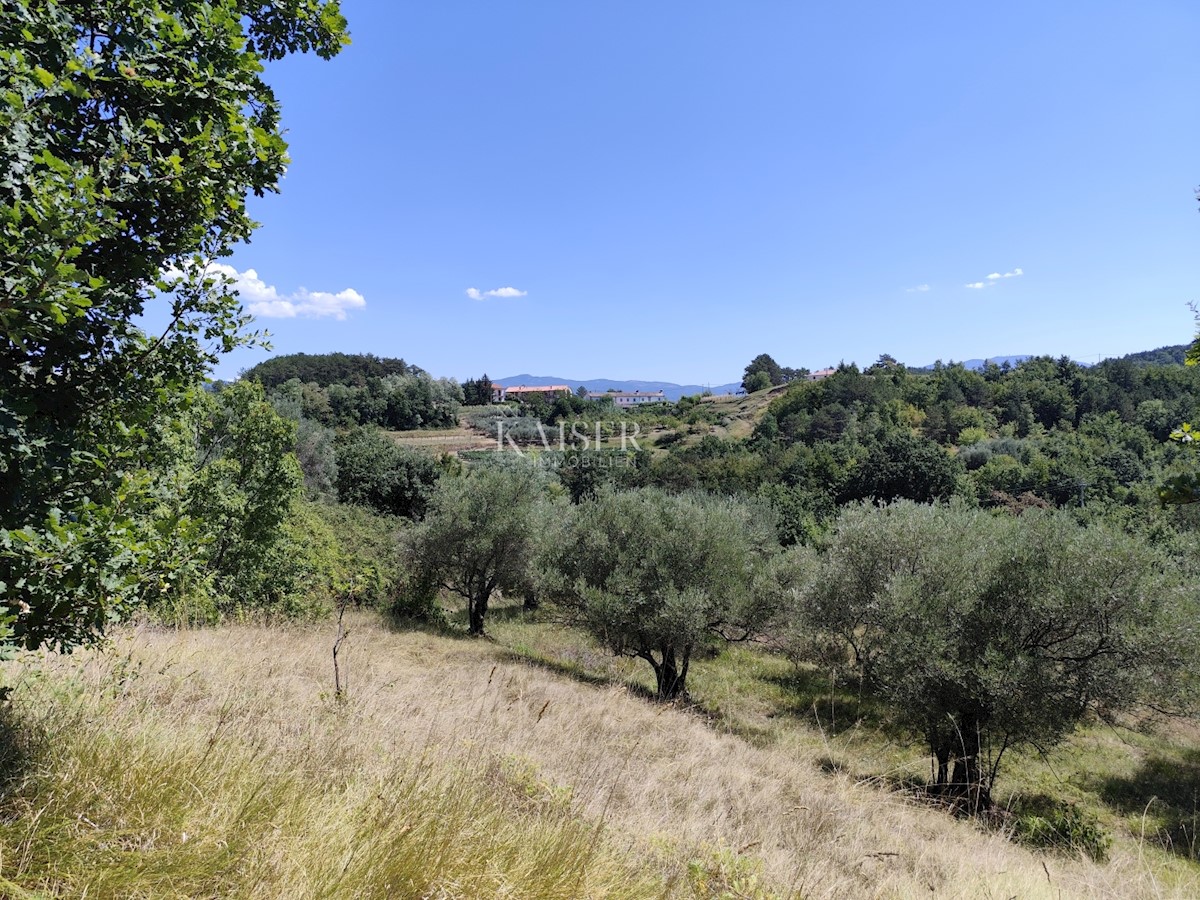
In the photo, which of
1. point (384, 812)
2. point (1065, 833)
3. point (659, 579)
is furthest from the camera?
point (659, 579)

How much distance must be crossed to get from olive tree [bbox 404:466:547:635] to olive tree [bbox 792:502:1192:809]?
41.4 ft

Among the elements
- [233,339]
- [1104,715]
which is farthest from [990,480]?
[233,339]

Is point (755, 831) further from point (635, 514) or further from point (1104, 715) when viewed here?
point (635, 514)

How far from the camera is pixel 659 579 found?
1530cm

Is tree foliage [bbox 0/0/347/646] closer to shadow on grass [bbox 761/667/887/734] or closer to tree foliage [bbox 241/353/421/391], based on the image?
shadow on grass [bbox 761/667/887/734]

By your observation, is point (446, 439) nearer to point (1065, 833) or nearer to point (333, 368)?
point (333, 368)

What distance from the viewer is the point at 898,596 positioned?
11125mm

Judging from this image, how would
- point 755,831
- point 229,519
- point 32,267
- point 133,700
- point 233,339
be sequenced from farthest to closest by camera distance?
point 229,519, point 755,831, point 133,700, point 233,339, point 32,267

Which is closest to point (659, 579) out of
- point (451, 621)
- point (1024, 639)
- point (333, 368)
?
point (1024, 639)

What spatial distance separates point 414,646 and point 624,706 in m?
7.26

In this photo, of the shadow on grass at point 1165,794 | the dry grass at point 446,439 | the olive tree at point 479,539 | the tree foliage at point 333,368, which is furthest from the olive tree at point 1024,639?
the tree foliage at point 333,368

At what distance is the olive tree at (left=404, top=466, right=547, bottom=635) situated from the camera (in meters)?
20.7

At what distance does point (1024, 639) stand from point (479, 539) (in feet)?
52.6

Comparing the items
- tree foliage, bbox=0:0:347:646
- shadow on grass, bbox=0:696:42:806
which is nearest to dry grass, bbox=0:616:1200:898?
shadow on grass, bbox=0:696:42:806
